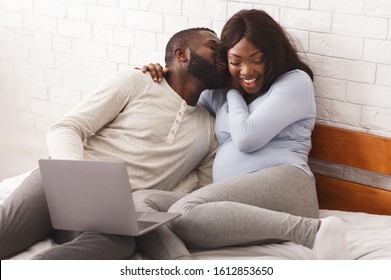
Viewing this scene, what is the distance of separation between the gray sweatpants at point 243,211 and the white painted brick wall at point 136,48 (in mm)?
363

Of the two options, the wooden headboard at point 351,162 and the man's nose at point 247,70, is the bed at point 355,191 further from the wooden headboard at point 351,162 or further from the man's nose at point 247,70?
the man's nose at point 247,70

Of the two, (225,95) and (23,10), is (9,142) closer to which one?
(23,10)

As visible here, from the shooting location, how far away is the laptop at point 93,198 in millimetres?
1813

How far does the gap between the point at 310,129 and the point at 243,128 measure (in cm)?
25

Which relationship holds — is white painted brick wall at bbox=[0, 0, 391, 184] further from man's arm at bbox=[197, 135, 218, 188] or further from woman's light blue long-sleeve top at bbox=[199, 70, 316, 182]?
man's arm at bbox=[197, 135, 218, 188]

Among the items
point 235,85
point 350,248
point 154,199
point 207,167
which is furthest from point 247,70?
point 350,248

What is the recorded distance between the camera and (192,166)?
2420 mm

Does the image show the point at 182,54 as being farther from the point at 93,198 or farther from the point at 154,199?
the point at 93,198

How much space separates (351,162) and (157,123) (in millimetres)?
628

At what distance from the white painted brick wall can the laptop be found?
793 millimetres

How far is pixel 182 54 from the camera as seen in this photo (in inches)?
96.7

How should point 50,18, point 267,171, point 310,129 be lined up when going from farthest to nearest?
point 50,18 < point 310,129 < point 267,171

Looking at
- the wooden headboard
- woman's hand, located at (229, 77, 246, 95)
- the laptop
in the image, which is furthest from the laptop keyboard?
the wooden headboard
